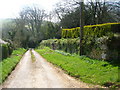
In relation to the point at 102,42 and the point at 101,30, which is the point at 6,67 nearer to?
the point at 102,42

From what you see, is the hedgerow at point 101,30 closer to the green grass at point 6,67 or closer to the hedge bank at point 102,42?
the hedge bank at point 102,42

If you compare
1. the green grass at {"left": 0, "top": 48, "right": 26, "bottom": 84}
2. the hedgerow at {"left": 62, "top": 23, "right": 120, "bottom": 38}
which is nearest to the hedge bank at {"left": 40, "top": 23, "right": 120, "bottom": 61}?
the hedgerow at {"left": 62, "top": 23, "right": 120, "bottom": 38}

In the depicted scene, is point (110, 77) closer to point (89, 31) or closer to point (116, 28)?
point (116, 28)

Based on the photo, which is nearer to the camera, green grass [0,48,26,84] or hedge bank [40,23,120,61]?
green grass [0,48,26,84]

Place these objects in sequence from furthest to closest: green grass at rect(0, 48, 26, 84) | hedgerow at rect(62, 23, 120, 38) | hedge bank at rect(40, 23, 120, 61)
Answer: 1. hedgerow at rect(62, 23, 120, 38)
2. hedge bank at rect(40, 23, 120, 61)
3. green grass at rect(0, 48, 26, 84)

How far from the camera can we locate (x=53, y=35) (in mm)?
49438

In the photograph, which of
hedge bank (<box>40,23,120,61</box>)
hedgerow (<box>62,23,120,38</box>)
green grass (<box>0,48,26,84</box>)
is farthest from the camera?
hedgerow (<box>62,23,120,38</box>)

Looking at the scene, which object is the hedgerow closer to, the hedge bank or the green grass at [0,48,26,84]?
the hedge bank

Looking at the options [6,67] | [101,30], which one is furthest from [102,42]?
[6,67]

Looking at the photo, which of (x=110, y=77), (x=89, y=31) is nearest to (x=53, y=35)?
(x=89, y=31)

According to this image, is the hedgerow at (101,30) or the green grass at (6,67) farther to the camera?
the hedgerow at (101,30)

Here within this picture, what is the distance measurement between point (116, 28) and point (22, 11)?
44.1 m

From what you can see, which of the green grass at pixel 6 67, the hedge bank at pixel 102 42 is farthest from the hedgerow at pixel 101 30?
the green grass at pixel 6 67

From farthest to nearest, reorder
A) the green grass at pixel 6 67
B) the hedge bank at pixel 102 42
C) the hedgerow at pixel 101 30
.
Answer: the hedgerow at pixel 101 30 → the hedge bank at pixel 102 42 → the green grass at pixel 6 67
